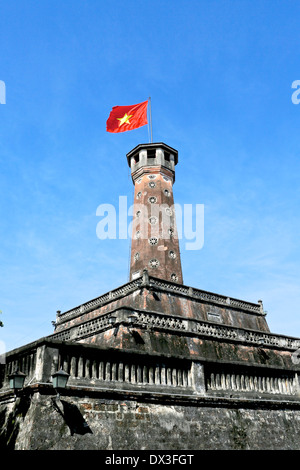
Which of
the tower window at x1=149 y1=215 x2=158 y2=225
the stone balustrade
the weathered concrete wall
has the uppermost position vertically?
the tower window at x1=149 y1=215 x2=158 y2=225

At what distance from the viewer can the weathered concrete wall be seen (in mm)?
7719

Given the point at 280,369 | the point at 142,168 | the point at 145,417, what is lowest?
the point at 145,417

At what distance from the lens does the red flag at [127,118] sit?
27.5 m

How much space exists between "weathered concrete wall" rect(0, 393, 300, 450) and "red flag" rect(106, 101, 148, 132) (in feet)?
69.4

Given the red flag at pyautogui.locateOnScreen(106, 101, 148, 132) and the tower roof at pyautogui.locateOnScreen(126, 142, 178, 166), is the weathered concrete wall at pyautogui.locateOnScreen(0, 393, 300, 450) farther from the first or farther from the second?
the tower roof at pyautogui.locateOnScreen(126, 142, 178, 166)

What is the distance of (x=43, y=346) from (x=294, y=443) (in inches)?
345

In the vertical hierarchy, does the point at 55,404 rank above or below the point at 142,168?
below

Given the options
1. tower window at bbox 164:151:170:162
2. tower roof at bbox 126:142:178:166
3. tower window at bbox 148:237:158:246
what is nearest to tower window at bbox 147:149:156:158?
tower roof at bbox 126:142:178:166

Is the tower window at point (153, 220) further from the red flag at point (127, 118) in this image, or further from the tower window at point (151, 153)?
the red flag at point (127, 118)

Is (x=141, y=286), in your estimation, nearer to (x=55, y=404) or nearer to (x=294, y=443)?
(x=294, y=443)

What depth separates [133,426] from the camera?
29.2 ft

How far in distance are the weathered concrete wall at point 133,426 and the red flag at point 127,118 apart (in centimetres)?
2116
